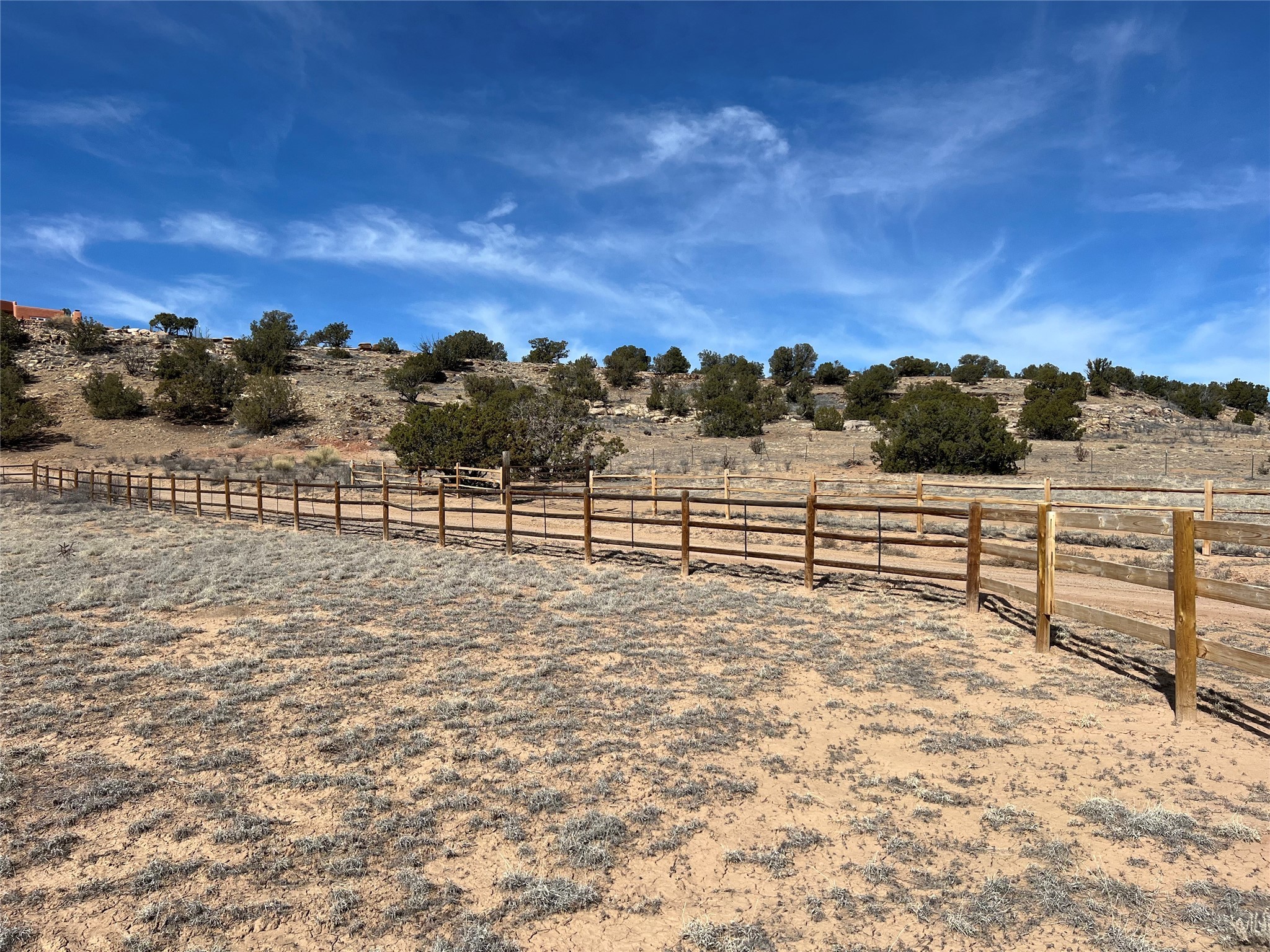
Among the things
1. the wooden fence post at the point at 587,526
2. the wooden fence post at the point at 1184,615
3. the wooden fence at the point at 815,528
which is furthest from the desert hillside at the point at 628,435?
the wooden fence post at the point at 1184,615

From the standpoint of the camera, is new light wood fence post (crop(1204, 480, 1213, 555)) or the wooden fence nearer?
the wooden fence

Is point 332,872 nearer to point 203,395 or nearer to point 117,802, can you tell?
point 117,802

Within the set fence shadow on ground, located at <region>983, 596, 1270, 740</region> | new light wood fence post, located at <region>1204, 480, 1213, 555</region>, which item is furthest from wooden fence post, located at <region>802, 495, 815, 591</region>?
new light wood fence post, located at <region>1204, 480, 1213, 555</region>

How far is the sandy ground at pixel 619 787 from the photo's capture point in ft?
10.2

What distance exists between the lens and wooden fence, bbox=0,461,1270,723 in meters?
5.08

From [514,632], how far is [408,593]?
8.43ft

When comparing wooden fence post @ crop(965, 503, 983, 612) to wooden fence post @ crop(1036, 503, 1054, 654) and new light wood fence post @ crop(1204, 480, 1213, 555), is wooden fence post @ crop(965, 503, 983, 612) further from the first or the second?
new light wood fence post @ crop(1204, 480, 1213, 555)

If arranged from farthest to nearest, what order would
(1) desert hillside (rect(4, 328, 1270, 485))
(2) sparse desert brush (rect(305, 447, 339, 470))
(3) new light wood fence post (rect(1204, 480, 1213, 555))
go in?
(2) sparse desert brush (rect(305, 447, 339, 470)) → (1) desert hillside (rect(4, 328, 1270, 485)) → (3) new light wood fence post (rect(1204, 480, 1213, 555))

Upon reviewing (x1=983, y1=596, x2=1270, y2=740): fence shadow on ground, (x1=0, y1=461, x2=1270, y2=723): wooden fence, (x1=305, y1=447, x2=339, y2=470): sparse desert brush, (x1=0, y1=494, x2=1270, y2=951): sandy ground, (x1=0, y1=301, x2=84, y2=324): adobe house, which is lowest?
(x1=0, y1=494, x2=1270, y2=951): sandy ground

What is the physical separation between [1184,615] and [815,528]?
23.8ft

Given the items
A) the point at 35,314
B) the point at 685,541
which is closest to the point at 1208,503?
the point at 685,541

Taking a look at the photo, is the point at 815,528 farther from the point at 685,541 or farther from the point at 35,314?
the point at 35,314

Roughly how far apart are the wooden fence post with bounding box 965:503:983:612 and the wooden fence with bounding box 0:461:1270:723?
17 mm

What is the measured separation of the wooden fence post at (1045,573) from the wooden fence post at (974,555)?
3.18 ft
